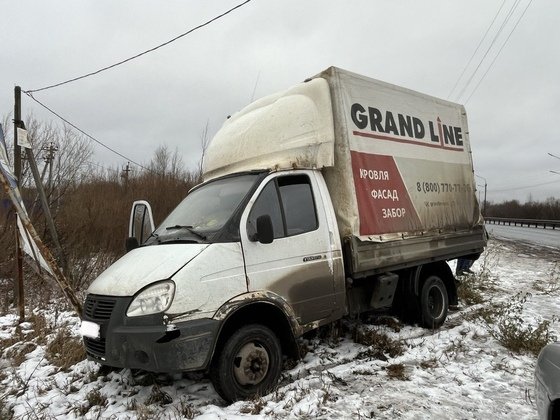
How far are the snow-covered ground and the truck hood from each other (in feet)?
3.45

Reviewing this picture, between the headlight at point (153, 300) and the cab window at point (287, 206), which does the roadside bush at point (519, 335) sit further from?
the headlight at point (153, 300)

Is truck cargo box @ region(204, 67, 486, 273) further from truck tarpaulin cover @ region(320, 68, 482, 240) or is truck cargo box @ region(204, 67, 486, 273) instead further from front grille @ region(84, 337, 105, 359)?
front grille @ region(84, 337, 105, 359)

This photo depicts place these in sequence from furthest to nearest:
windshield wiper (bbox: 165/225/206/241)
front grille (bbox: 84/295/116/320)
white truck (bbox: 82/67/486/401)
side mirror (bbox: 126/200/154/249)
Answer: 1. side mirror (bbox: 126/200/154/249)
2. windshield wiper (bbox: 165/225/206/241)
3. front grille (bbox: 84/295/116/320)
4. white truck (bbox: 82/67/486/401)

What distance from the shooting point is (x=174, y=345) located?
3.28 meters

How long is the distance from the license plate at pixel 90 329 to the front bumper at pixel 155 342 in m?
0.11

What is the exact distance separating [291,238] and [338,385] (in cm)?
154

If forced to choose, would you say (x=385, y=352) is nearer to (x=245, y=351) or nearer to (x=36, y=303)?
(x=245, y=351)

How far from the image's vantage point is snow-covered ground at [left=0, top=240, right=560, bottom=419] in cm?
352

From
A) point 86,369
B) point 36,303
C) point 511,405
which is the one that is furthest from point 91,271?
point 511,405

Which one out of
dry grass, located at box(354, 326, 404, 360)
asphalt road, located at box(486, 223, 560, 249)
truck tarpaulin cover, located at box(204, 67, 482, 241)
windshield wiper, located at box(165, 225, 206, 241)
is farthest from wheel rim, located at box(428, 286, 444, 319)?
asphalt road, located at box(486, 223, 560, 249)

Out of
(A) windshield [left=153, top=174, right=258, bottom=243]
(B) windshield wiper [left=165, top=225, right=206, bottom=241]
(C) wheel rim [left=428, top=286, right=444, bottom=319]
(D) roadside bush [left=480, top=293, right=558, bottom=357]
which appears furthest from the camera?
(C) wheel rim [left=428, top=286, right=444, bottom=319]

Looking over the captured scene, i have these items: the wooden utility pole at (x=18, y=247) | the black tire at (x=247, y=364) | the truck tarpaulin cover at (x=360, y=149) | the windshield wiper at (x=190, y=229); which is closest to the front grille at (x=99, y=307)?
the windshield wiper at (x=190, y=229)

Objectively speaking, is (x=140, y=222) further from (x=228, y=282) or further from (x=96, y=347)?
(x=228, y=282)

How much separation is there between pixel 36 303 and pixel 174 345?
5.58 meters
